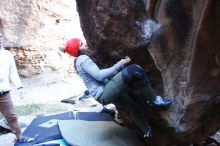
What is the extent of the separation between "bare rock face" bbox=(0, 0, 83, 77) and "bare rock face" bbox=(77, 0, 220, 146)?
16.5ft

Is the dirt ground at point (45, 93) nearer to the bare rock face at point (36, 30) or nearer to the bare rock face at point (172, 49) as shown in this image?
the bare rock face at point (36, 30)

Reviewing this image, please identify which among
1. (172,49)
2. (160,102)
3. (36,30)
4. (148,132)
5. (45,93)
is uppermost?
(172,49)

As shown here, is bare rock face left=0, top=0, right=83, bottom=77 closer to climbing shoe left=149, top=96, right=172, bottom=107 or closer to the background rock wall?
the background rock wall

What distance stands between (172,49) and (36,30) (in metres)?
6.99

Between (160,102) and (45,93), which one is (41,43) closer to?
(45,93)

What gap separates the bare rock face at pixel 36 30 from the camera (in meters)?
10.6

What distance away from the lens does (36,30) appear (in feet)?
36.6

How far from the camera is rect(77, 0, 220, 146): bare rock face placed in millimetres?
4371

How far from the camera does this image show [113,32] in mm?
5562

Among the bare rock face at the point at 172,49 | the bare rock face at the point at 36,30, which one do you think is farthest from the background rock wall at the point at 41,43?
the bare rock face at the point at 172,49

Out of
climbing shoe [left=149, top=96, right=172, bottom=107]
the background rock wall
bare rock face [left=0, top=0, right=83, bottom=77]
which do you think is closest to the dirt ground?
the background rock wall

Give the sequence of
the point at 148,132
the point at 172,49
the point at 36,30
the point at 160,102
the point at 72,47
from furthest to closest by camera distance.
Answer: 1. the point at 36,30
2. the point at 148,132
3. the point at 72,47
4. the point at 160,102
5. the point at 172,49

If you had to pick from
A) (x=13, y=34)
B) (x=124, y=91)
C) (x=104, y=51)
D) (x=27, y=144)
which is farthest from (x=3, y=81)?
(x=13, y=34)

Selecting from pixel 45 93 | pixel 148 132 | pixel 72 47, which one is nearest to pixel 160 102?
pixel 148 132
